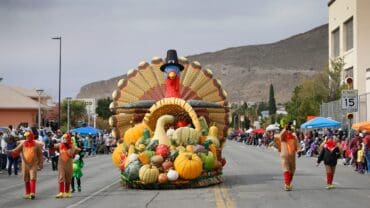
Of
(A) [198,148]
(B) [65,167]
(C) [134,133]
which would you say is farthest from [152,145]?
(B) [65,167]

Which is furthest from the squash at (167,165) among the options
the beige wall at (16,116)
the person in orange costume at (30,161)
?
the beige wall at (16,116)

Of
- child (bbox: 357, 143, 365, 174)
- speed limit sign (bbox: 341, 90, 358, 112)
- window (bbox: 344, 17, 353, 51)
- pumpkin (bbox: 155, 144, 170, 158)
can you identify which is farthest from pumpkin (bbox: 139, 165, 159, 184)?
window (bbox: 344, 17, 353, 51)

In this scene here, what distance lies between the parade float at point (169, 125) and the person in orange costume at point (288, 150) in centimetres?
204

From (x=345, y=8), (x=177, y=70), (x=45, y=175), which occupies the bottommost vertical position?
(x=45, y=175)

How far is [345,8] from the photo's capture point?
2682 inches

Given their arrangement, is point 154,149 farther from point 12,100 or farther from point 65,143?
point 12,100

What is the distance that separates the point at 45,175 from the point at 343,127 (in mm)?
24059

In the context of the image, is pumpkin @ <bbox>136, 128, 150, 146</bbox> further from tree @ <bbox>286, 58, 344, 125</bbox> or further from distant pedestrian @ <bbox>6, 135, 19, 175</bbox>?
tree @ <bbox>286, 58, 344, 125</bbox>

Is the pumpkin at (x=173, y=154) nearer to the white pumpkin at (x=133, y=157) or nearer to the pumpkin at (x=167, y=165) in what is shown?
the pumpkin at (x=167, y=165)

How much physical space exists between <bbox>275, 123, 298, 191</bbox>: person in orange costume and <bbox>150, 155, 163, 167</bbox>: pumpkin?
3472 mm

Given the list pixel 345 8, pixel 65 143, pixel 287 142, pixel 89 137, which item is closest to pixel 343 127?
pixel 89 137

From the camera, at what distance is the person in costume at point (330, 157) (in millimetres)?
21203

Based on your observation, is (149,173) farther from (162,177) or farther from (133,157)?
(133,157)

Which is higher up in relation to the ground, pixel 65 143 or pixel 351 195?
pixel 65 143
